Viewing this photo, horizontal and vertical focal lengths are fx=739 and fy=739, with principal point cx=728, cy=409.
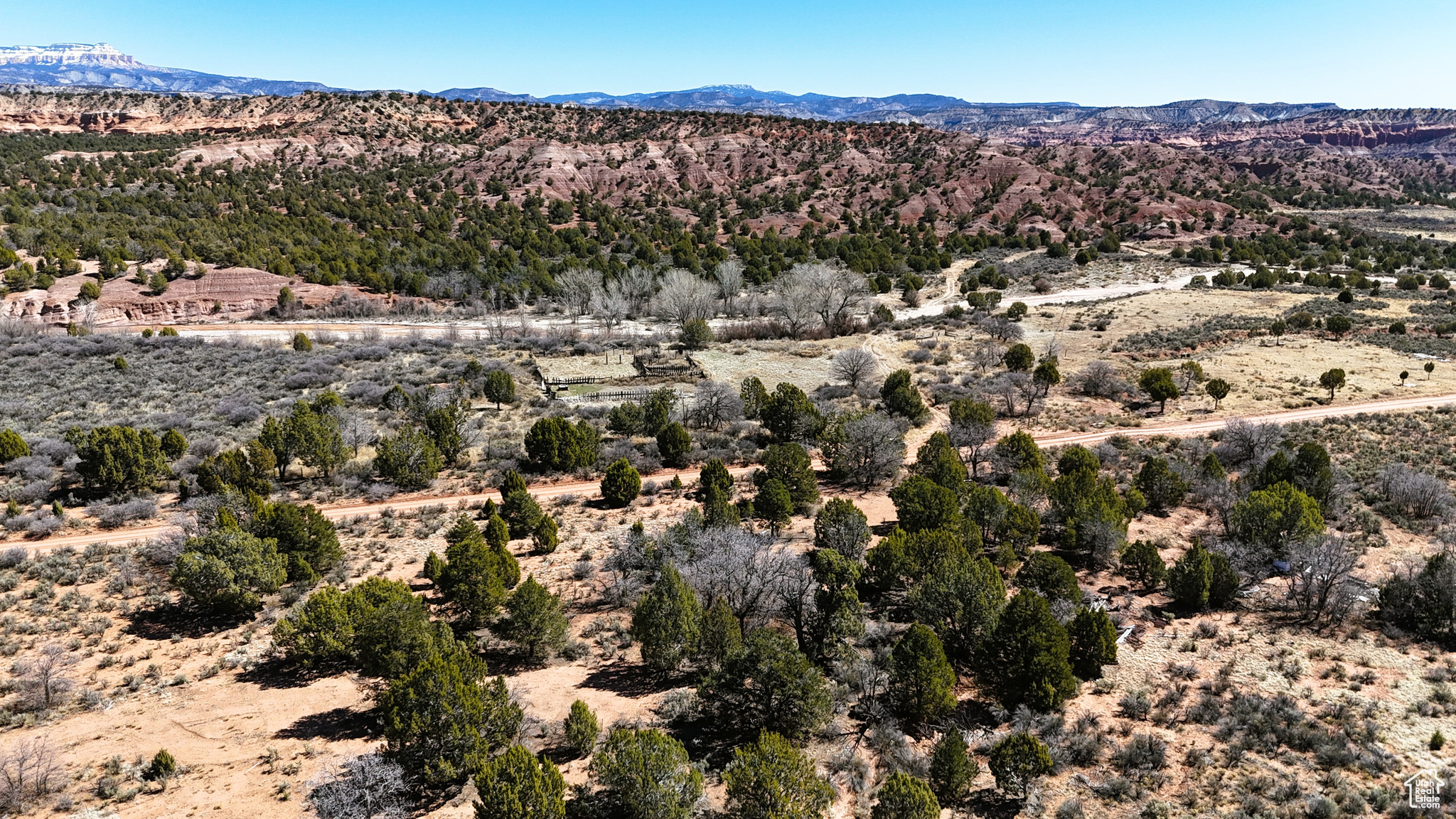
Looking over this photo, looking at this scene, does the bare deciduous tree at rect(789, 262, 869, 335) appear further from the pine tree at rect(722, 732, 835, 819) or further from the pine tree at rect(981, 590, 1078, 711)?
the pine tree at rect(722, 732, 835, 819)

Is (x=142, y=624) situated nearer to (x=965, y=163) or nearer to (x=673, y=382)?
A: (x=673, y=382)

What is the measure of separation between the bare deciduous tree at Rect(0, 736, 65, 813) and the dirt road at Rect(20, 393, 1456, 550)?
38.8ft

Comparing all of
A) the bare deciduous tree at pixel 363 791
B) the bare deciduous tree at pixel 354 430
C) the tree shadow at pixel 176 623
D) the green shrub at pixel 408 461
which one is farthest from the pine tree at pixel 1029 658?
the bare deciduous tree at pixel 354 430

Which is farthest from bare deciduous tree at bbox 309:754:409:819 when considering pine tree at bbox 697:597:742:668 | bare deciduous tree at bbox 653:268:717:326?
bare deciduous tree at bbox 653:268:717:326

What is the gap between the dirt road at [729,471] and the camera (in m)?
25.2

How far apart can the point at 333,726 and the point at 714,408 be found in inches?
958

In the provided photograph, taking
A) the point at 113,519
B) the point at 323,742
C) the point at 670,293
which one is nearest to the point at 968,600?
the point at 323,742

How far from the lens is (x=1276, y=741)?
52.0 feet

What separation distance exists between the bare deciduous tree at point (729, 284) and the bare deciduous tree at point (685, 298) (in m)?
4.20

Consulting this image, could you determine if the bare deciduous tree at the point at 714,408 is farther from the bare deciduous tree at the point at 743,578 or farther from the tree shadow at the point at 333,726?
the tree shadow at the point at 333,726

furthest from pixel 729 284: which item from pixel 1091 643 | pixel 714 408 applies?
pixel 1091 643

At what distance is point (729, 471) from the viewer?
33.4m

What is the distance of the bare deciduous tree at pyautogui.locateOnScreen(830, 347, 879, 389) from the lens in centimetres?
4441

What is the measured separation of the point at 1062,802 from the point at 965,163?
123014 mm
